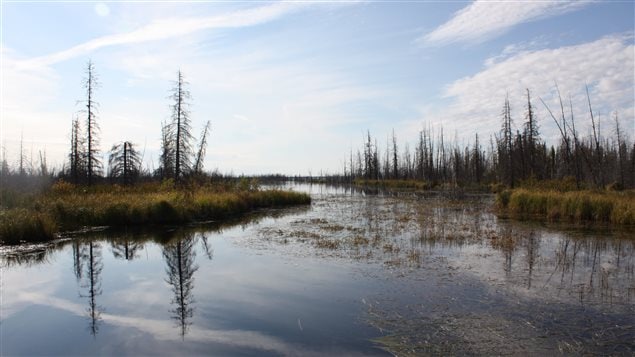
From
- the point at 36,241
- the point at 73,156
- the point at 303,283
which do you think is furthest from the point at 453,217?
the point at 73,156

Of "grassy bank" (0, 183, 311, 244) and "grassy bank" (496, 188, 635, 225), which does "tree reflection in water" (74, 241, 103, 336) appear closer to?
"grassy bank" (0, 183, 311, 244)

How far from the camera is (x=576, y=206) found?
2141 centimetres

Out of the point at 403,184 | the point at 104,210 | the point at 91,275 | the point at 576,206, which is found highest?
the point at 403,184

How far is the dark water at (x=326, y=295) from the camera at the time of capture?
6629 millimetres

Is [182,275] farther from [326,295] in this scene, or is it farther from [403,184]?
[403,184]

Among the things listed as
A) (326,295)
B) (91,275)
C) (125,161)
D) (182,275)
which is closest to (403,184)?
(125,161)

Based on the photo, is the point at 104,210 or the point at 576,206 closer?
the point at 104,210

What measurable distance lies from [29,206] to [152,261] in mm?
9054

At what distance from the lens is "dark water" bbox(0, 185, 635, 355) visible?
6629 millimetres

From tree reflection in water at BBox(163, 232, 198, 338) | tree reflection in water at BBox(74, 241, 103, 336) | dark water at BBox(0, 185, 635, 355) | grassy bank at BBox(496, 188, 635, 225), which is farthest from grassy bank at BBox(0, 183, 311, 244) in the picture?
grassy bank at BBox(496, 188, 635, 225)

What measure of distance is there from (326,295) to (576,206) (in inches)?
698

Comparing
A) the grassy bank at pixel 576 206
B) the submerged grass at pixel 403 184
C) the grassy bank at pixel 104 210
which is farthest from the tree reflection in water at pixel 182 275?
the submerged grass at pixel 403 184

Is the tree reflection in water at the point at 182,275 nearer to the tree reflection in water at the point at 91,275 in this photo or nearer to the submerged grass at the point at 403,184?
the tree reflection in water at the point at 91,275

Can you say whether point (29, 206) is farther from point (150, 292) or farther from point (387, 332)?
point (387, 332)
